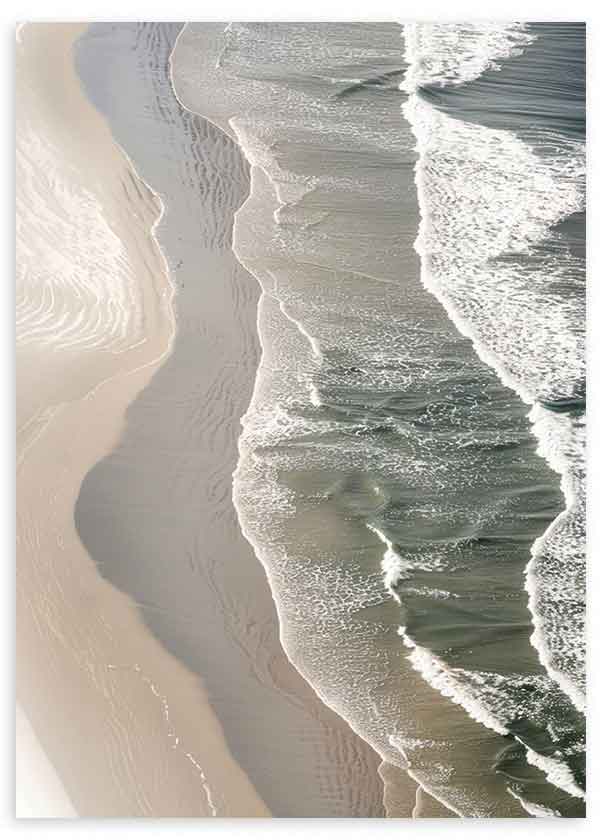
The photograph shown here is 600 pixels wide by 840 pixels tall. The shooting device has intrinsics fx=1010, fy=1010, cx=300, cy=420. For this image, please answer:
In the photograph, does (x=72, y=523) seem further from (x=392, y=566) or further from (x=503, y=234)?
(x=503, y=234)

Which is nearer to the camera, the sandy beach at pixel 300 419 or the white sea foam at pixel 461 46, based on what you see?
the sandy beach at pixel 300 419

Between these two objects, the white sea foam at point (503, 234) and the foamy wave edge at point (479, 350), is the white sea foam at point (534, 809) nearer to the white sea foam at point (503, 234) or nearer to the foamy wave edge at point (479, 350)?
the foamy wave edge at point (479, 350)

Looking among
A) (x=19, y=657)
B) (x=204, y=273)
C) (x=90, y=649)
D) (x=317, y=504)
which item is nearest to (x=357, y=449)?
(x=317, y=504)

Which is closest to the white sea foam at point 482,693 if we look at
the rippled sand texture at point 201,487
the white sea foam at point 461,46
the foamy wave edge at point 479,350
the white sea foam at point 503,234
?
the foamy wave edge at point 479,350

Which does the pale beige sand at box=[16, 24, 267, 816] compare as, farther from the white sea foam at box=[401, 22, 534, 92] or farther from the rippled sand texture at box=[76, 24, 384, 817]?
the white sea foam at box=[401, 22, 534, 92]


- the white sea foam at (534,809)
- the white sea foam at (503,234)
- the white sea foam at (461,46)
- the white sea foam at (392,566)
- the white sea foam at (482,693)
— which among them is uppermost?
the white sea foam at (461,46)

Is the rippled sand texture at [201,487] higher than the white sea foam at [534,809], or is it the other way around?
the rippled sand texture at [201,487]

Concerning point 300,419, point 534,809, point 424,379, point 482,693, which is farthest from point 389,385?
point 534,809
